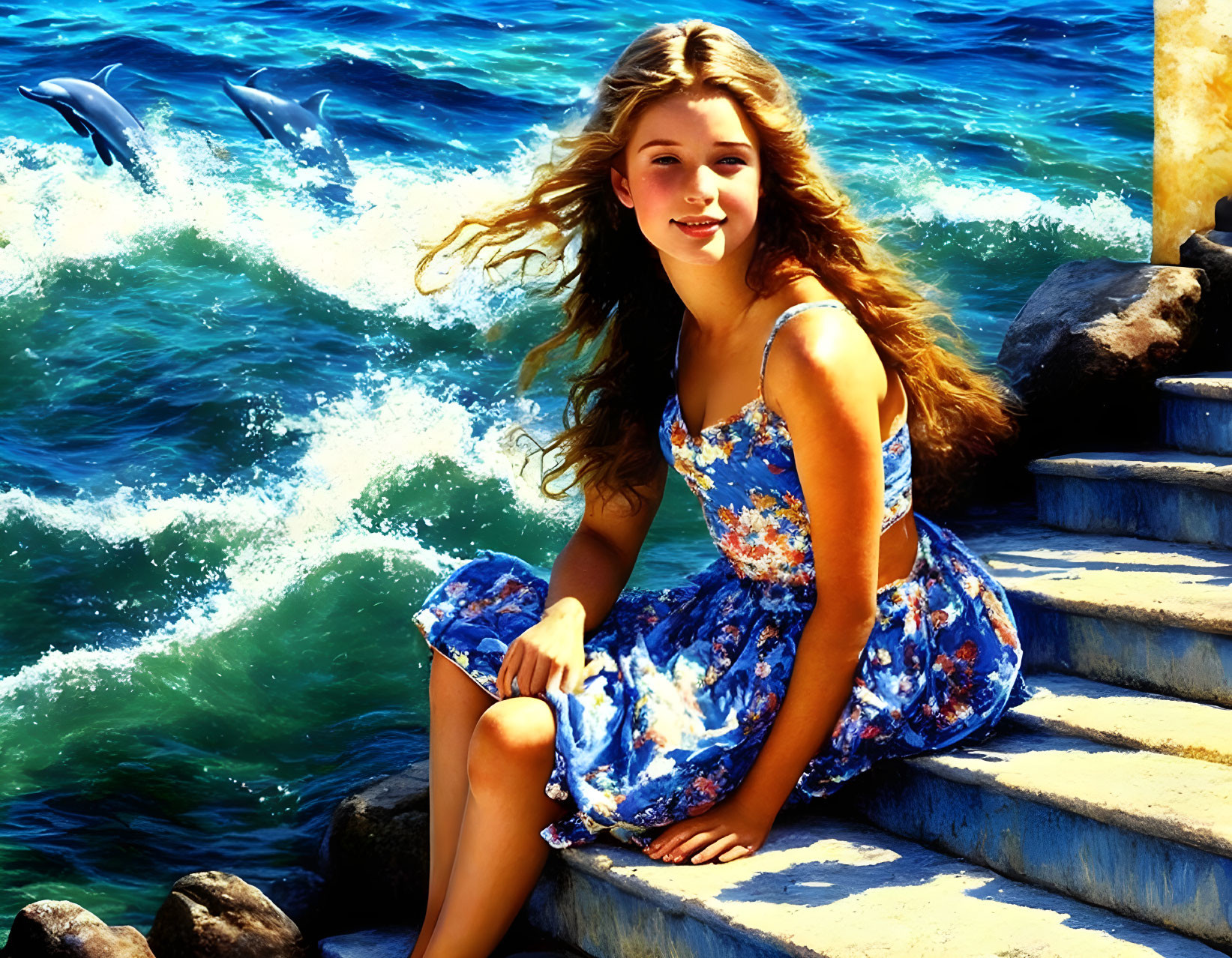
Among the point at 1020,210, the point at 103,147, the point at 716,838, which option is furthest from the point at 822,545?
the point at 1020,210

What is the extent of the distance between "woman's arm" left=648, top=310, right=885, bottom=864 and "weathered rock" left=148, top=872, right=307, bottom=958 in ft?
3.47

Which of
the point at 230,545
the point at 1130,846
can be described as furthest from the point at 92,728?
the point at 1130,846

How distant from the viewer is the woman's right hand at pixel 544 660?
2.36 meters

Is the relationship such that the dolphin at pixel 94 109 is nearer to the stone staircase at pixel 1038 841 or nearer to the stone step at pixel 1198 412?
the stone step at pixel 1198 412

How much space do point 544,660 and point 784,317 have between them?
75cm

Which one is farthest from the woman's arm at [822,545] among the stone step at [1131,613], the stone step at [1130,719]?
the stone step at [1131,613]

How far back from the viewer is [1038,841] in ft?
7.63

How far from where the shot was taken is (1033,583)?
3.13 metres

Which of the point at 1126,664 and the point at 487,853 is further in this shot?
the point at 1126,664

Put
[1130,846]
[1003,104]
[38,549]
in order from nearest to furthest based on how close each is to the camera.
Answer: [1130,846], [38,549], [1003,104]

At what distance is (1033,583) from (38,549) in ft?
15.2

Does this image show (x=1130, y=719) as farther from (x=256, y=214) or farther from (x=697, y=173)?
(x=256, y=214)

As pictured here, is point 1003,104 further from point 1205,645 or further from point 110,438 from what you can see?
point 1205,645

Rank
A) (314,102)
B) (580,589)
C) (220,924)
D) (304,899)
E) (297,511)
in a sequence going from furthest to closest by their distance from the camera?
(314,102) < (297,511) < (304,899) < (220,924) < (580,589)
